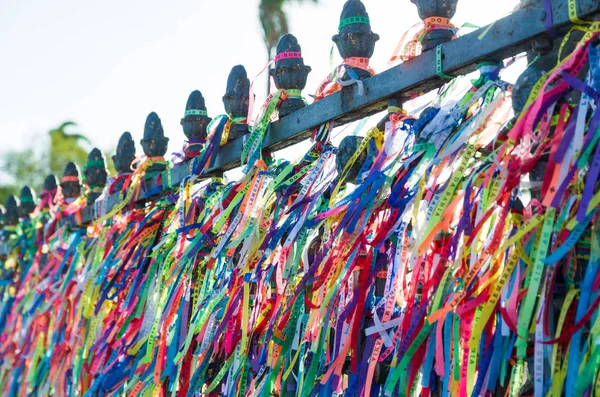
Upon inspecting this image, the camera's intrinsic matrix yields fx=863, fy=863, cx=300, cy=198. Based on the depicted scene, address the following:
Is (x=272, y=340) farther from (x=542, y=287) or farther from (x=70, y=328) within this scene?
(x=70, y=328)

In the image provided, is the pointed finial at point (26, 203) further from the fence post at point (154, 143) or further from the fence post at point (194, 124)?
the fence post at point (194, 124)

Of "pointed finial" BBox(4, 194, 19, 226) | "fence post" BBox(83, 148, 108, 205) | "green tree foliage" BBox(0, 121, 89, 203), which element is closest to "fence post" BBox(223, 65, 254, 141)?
"fence post" BBox(83, 148, 108, 205)

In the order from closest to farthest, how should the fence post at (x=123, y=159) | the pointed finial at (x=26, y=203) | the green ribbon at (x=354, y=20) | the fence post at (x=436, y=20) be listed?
the fence post at (x=436, y=20) → the green ribbon at (x=354, y=20) → the fence post at (x=123, y=159) → the pointed finial at (x=26, y=203)

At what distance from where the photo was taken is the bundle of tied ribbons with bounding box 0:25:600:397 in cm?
157

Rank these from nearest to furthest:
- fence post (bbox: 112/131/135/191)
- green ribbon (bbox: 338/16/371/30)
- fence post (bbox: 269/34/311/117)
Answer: green ribbon (bbox: 338/16/371/30) < fence post (bbox: 269/34/311/117) < fence post (bbox: 112/131/135/191)

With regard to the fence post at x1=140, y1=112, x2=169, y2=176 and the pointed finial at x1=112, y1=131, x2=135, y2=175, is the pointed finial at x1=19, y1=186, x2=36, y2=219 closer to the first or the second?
the pointed finial at x1=112, y1=131, x2=135, y2=175

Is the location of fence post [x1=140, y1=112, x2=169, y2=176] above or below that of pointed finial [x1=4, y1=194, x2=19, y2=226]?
below

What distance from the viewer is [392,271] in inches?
76.7

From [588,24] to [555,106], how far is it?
0.54ft

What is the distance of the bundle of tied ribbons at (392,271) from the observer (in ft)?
5.14

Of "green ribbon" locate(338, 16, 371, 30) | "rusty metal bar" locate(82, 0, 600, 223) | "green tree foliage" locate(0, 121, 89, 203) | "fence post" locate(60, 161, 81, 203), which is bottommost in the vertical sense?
"rusty metal bar" locate(82, 0, 600, 223)

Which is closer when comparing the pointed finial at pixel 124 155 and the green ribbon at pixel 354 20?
the green ribbon at pixel 354 20

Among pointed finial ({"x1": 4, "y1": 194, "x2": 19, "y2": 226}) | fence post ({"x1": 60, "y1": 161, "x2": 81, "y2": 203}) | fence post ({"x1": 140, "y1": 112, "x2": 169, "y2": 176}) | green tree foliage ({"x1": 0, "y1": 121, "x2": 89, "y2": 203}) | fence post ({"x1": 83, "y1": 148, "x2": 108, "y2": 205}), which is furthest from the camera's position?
green tree foliage ({"x1": 0, "y1": 121, "x2": 89, "y2": 203})

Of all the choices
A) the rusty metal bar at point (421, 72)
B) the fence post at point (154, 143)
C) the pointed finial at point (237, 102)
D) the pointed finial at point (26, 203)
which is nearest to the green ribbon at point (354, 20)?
the rusty metal bar at point (421, 72)
